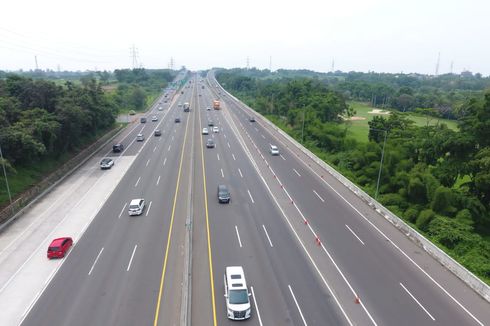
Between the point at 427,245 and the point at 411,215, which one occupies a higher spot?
the point at 427,245

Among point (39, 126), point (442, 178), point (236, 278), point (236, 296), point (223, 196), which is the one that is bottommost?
point (236, 296)

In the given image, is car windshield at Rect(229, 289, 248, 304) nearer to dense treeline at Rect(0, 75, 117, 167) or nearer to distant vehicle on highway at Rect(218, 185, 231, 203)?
distant vehicle on highway at Rect(218, 185, 231, 203)

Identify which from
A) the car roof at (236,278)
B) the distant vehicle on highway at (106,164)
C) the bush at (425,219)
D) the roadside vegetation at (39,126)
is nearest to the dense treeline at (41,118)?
the roadside vegetation at (39,126)

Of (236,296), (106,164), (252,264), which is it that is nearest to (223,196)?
(252,264)

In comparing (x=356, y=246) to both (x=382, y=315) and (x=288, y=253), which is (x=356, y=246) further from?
(x=382, y=315)

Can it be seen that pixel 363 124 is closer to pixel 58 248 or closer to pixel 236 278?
pixel 236 278

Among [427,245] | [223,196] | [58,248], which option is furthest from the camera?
[223,196]
